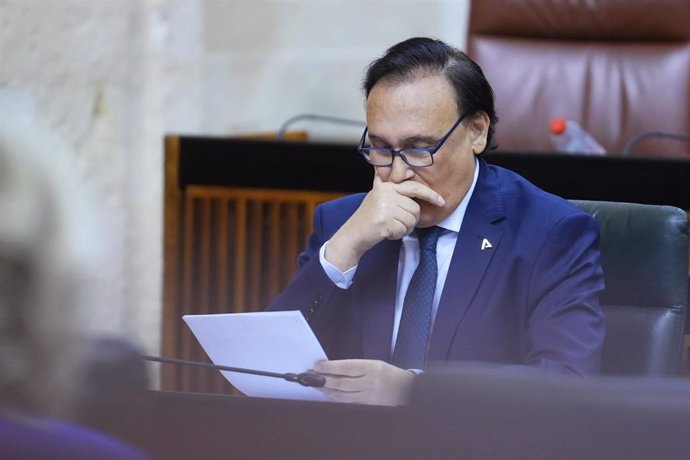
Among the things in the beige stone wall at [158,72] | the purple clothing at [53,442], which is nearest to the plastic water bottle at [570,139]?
the beige stone wall at [158,72]

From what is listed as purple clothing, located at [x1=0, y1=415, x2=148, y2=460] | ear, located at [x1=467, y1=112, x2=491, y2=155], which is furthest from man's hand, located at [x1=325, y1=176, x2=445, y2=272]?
purple clothing, located at [x1=0, y1=415, x2=148, y2=460]

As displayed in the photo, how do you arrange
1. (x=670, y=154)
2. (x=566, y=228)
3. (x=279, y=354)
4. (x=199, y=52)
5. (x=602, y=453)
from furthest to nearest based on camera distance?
(x=199, y=52), (x=670, y=154), (x=566, y=228), (x=279, y=354), (x=602, y=453)

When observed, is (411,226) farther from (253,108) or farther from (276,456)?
(253,108)

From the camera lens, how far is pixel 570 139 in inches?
115

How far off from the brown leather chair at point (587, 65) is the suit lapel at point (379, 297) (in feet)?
4.76

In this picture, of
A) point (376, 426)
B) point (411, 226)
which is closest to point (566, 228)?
point (411, 226)

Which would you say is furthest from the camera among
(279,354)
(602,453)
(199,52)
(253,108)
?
(253,108)

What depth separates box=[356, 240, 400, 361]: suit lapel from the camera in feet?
5.19

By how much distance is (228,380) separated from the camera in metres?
1.32

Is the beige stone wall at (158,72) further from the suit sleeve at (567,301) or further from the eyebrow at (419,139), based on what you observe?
the suit sleeve at (567,301)

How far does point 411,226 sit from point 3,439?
100 cm

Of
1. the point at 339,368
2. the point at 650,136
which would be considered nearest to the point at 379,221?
the point at 339,368

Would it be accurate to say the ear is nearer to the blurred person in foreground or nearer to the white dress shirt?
the white dress shirt

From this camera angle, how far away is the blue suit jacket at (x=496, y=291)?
1495mm
